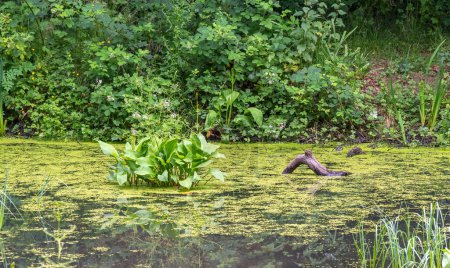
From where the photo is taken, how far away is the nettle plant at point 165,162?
5762 mm

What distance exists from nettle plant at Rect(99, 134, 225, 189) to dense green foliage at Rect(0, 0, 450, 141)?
6.91ft

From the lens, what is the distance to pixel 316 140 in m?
8.25

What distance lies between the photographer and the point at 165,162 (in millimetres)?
5801

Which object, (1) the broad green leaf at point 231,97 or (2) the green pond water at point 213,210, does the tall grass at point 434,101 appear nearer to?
(2) the green pond water at point 213,210

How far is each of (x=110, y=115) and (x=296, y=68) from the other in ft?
6.65

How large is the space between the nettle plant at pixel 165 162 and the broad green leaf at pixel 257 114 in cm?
243

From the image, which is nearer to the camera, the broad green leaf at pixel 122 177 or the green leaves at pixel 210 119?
the broad green leaf at pixel 122 177

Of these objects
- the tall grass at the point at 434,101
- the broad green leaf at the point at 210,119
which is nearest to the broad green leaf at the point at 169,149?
the broad green leaf at the point at 210,119

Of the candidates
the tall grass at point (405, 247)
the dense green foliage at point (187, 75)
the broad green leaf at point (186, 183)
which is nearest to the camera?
Answer: the tall grass at point (405, 247)

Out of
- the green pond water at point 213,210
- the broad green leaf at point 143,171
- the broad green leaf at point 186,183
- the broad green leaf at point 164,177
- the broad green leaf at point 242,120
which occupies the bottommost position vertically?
the green pond water at point 213,210

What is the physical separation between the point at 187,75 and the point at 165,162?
3380mm

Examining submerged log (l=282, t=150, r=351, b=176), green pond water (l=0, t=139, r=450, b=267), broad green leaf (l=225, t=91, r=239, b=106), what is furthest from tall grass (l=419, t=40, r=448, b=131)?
submerged log (l=282, t=150, r=351, b=176)

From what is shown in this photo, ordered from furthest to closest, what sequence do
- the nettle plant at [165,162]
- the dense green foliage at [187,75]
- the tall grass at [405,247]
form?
the dense green foliage at [187,75], the nettle plant at [165,162], the tall grass at [405,247]

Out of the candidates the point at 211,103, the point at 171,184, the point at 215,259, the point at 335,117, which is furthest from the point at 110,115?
the point at 215,259
